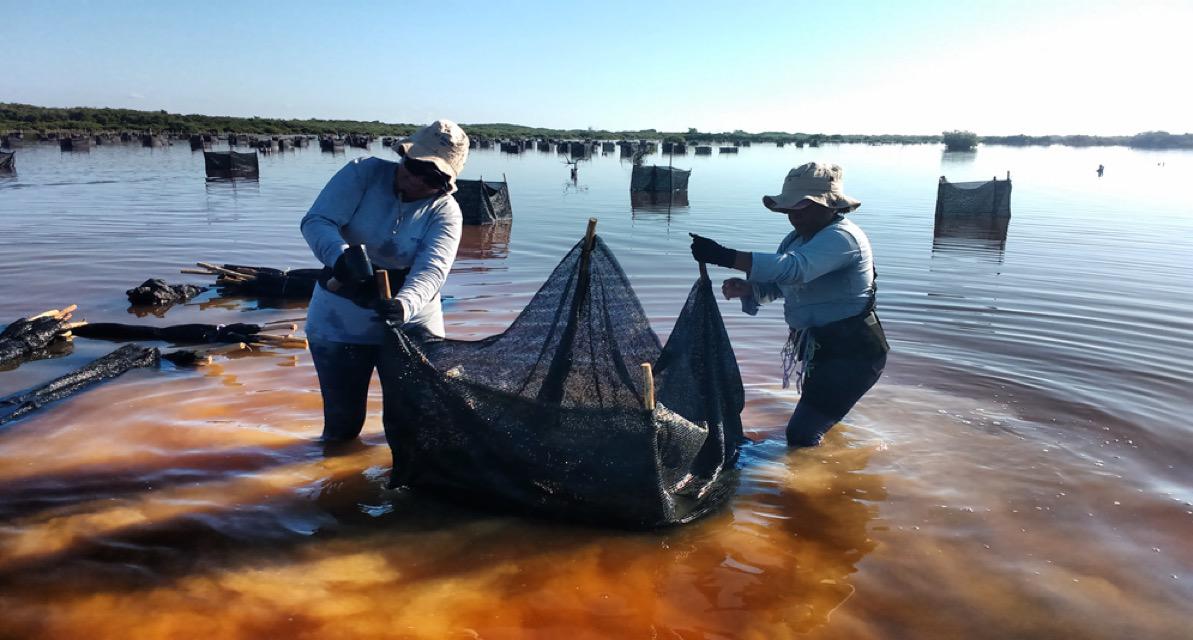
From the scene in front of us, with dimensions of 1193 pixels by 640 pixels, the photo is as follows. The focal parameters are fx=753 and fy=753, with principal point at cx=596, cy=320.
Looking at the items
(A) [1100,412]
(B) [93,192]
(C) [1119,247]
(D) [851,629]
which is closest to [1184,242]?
(C) [1119,247]

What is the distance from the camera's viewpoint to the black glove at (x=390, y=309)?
315 centimetres

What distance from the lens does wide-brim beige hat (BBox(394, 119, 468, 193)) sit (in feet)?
10.9

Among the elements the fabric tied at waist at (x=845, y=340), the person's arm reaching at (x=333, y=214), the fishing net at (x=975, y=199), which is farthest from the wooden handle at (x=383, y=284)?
the fishing net at (x=975, y=199)

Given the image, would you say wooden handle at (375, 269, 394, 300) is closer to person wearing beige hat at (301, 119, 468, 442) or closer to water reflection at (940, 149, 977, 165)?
person wearing beige hat at (301, 119, 468, 442)

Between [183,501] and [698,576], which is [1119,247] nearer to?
[698,576]

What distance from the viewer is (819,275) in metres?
3.87

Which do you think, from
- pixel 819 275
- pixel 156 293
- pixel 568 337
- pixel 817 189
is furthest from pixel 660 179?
pixel 568 337

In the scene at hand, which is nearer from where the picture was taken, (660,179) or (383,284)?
(383,284)

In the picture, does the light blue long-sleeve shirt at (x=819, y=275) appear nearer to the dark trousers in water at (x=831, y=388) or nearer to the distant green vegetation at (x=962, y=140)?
the dark trousers in water at (x=831, y=388)

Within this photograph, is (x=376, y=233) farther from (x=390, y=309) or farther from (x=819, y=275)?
(x=819, y=275)

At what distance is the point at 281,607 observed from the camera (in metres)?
2.94

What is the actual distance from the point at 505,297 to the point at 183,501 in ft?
21.6

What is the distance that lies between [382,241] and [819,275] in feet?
7.14

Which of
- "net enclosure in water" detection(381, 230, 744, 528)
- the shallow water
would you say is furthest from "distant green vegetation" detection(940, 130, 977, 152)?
"net enclosure in water" detection(381, 230, 744, 528)
